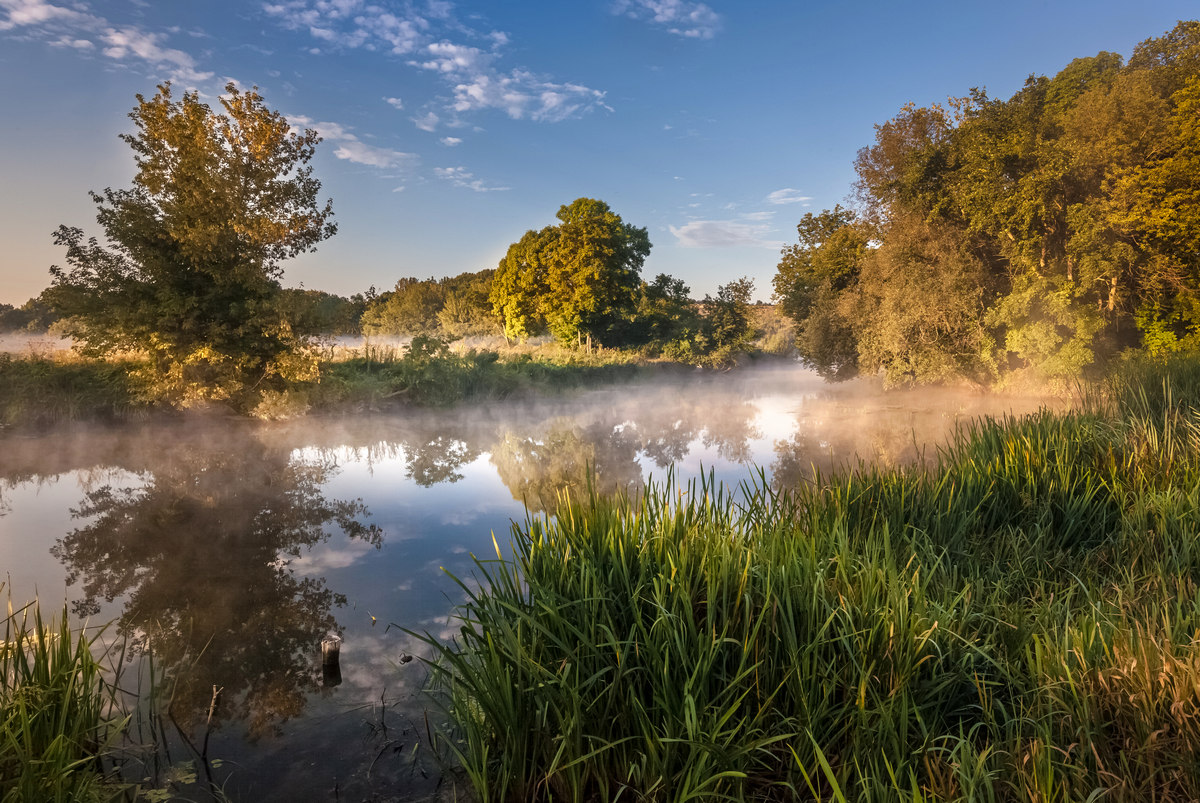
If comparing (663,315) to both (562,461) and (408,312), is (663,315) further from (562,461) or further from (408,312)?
(408,312)

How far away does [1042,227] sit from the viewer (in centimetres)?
1795

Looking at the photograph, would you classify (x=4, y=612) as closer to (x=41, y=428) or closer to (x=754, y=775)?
(x=754, y=775)

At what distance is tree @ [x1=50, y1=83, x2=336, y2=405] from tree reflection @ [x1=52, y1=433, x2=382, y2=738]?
368 centimetres

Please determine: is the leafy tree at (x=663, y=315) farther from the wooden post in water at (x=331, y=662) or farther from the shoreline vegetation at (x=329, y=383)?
the wooden post in water at (x=331, y=662)

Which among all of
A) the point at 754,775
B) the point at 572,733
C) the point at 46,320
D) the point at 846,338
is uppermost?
the point at 46,320

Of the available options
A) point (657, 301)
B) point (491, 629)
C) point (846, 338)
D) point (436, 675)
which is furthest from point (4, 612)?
point (657, 301)

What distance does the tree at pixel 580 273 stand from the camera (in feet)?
120

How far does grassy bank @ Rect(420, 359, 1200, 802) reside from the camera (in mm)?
2418

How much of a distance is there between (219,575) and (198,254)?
9603 millimetres

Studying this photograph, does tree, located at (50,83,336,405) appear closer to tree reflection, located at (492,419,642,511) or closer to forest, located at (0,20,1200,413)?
forest, located at (0,20,1200,413)

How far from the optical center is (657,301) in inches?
1453

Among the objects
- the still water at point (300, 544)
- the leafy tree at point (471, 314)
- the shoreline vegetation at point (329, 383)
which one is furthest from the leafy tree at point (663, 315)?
the still water at point (300, 544)

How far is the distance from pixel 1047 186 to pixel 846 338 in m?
8.22

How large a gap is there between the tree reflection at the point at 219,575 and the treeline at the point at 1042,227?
18.0m
